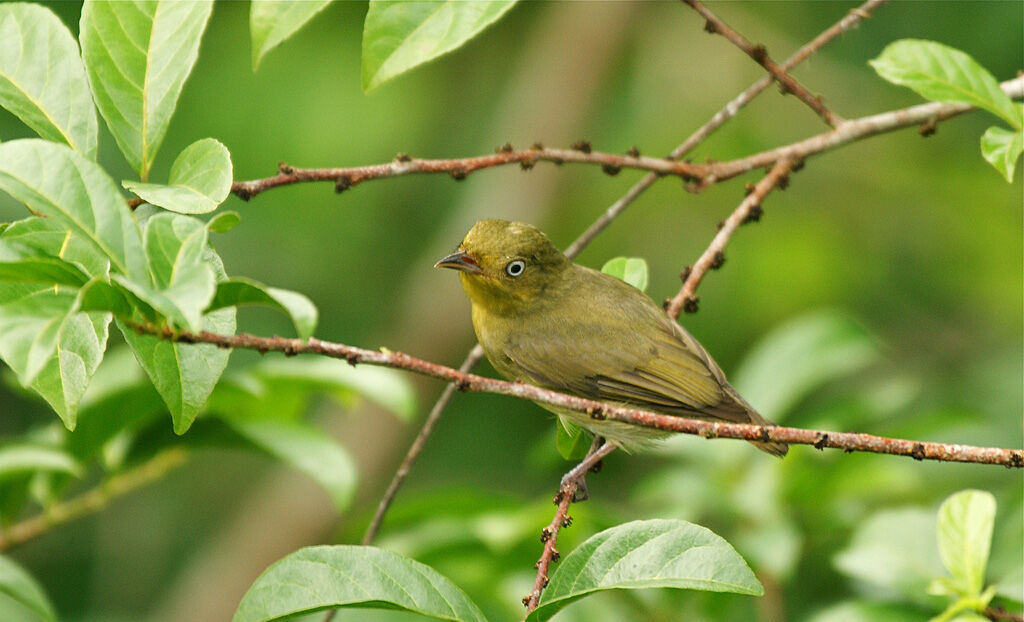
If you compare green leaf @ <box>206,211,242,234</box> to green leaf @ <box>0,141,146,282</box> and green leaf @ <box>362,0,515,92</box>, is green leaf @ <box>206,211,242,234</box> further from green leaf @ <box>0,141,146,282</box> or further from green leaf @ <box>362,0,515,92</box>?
green leaf @ <box>362,0,515,92</box>

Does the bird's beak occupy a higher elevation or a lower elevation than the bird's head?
lower

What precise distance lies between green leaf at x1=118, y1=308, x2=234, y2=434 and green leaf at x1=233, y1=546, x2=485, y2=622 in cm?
32

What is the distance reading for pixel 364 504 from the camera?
6531 mm

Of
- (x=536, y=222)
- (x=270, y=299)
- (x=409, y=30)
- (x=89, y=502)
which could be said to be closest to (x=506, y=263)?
(x=89, y=502)

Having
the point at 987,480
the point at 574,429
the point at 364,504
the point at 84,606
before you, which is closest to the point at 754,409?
the point at 574,429

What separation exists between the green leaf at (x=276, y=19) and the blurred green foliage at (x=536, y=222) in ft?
12.0

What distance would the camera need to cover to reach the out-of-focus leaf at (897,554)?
2625 millimetres

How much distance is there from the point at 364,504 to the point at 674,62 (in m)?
3.63

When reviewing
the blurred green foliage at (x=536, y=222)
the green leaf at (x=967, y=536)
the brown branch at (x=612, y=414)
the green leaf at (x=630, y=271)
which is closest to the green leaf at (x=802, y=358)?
the green leaf at (x=630, y=271)

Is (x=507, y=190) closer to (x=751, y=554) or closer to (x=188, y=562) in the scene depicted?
(x=188, y=562)

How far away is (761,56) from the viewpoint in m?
2.94

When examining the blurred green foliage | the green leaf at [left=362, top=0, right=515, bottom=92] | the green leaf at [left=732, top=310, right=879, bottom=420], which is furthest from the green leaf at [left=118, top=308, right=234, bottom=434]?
the blurred green foliage

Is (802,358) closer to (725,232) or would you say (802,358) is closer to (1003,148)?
(725,232)

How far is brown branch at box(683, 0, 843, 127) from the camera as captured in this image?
9.10 ft
